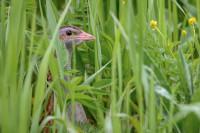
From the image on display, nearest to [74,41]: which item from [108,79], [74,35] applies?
[74,35]

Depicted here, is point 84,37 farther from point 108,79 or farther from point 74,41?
point 108,79

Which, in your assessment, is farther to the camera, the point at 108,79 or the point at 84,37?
the point at 84,37

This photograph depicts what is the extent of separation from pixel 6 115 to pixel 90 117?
1119mm

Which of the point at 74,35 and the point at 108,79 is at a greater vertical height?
the point at 74,35

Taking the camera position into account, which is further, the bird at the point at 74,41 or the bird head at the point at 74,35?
the bird head at the point at 74,35

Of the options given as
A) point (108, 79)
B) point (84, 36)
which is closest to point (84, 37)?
point (84, 36)

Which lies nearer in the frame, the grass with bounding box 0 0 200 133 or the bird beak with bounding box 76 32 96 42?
the grass with bounding box 0 0 200 133

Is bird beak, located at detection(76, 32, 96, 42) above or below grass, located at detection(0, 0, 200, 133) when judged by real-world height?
above

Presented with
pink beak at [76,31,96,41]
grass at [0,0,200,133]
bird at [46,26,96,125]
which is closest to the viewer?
grass at [0,0,200,133]

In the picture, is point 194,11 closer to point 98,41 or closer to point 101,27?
point 101,27

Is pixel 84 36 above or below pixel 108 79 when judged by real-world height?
above

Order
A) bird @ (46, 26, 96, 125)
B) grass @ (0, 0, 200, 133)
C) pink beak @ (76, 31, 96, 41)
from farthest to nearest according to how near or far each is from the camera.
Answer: pink beak @ (76, 31, 96, 41), bird @ (46, 26, 96, 125), grass @ (0, 0, 200, 133)

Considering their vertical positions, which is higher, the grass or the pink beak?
the pink beak

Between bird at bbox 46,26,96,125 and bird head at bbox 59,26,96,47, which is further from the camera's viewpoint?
bird head at bbox 59,26,96,47
